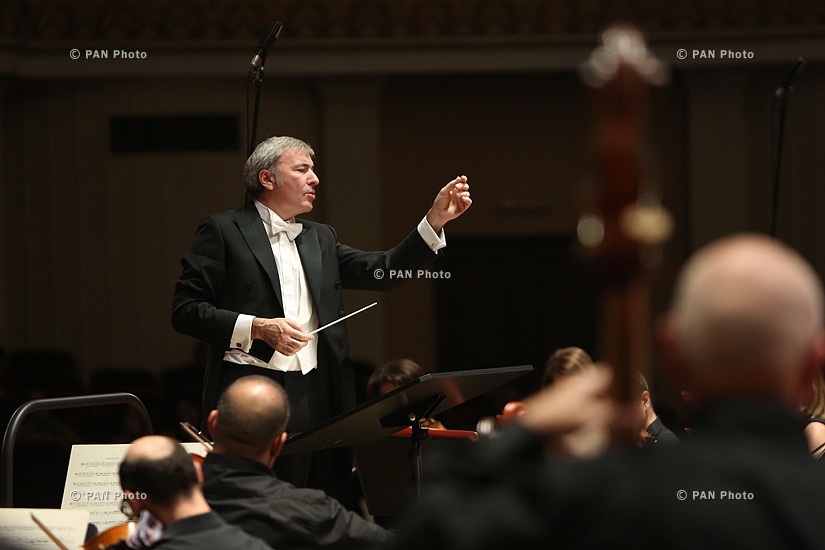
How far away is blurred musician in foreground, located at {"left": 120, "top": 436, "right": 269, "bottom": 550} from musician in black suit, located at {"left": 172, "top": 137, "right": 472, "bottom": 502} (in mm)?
1272

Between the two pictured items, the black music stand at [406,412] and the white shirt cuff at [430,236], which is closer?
the black music stand at [406,412]

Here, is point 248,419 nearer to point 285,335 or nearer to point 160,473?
point 160,473

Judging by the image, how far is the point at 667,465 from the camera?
3.64ft

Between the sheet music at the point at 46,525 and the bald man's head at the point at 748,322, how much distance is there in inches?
76.1

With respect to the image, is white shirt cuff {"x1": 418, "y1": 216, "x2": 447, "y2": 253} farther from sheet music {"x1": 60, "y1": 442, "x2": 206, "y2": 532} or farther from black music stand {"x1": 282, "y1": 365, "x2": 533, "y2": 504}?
sheet music {"x1": 60, "y1": 442, "x2": 206, "y2": 532}

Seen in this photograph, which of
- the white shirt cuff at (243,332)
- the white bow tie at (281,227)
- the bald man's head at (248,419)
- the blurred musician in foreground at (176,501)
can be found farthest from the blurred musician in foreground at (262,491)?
the white bow tie at (281,227)

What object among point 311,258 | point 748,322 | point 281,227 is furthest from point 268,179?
point 748,322

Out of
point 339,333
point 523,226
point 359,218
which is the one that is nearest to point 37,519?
point 339,333

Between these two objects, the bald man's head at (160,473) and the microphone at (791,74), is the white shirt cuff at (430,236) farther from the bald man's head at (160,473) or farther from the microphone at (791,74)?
the microphone at (791,74)

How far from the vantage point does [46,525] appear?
8.87 feet

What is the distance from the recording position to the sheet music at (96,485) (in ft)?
10.2

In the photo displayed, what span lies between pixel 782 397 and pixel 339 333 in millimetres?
2533

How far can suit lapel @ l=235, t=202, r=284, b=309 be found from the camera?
359 centimetres

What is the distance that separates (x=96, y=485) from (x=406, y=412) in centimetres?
91
